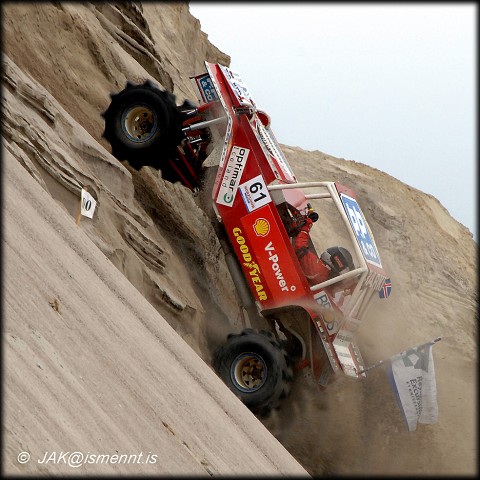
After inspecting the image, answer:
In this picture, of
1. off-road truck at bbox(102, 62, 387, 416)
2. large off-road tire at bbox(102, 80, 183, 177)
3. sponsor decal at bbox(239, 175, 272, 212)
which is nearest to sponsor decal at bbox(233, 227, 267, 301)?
off-road truck at bbox(102, 62, 387, 416)

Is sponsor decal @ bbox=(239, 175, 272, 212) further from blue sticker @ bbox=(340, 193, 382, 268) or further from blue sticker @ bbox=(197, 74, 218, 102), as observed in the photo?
blue sticker @ bbox=(197, 74, 218, 102)

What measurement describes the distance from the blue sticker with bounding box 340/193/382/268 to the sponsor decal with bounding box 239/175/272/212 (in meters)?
0.80

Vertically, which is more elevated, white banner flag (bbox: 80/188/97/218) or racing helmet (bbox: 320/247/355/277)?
white banner flag (bbox: 80/188/97/218)

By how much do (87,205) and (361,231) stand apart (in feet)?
9.41

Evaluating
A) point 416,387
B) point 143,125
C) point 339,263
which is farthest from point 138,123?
point 416,387

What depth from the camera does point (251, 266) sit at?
8.84 m

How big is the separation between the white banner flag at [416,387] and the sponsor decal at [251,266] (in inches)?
54.8

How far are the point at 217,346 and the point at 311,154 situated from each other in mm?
8341

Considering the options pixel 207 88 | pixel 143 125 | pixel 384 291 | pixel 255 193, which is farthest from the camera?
pixel 207 88

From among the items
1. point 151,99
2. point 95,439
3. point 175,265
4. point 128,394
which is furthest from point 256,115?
point 95,439

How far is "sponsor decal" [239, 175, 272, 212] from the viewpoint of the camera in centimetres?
884

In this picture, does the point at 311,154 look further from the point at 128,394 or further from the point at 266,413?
the point at 128,394

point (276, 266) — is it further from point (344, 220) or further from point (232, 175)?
point (232, 175)

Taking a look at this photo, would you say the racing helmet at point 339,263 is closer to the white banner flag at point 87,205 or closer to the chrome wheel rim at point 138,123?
Answer: the chrome wheel rim at point 138,123
